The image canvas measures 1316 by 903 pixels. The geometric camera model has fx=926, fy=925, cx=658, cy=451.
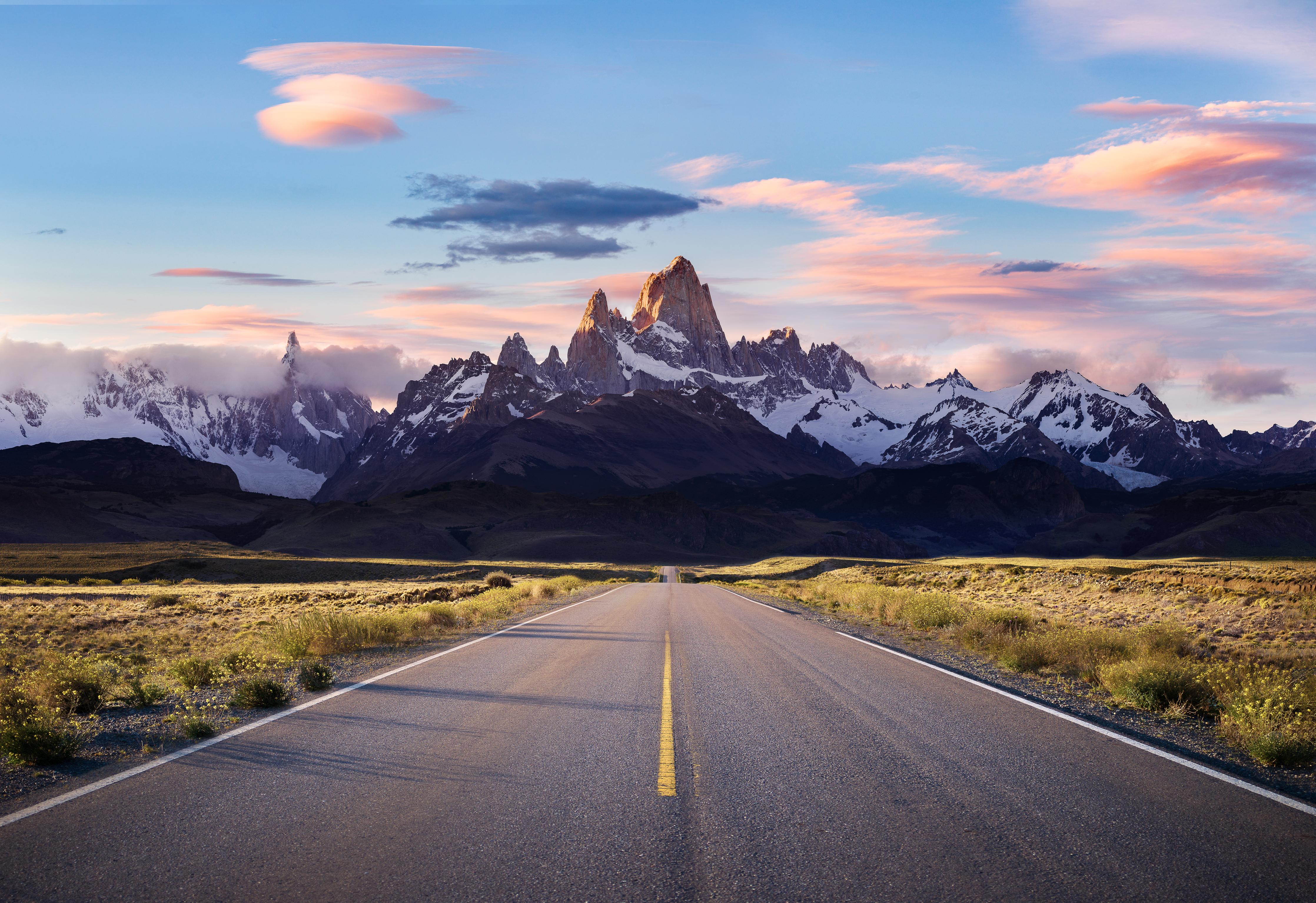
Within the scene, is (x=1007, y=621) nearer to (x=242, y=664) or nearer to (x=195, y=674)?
(x=242, y=664)

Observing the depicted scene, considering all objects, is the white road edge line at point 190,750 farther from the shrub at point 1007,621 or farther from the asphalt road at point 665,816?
the shrub at point 1007,621

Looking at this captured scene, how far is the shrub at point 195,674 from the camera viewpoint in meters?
13.8

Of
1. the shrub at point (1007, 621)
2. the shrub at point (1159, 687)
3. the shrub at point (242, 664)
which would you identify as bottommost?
the shrub at point (242, 664)

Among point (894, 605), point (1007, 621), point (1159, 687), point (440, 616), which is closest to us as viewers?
point (1159, 687)

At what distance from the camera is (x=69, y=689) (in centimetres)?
1130

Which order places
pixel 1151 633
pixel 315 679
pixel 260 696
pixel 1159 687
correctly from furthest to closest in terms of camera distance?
1. pixel 1151 633
2. pixel 315 679
3. pixel 1159 687
4. pixel 260 696

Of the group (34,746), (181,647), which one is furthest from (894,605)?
(34,746)

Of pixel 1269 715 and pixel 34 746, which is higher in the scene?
pixel 1269 715

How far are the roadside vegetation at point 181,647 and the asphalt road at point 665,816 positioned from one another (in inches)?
52.2

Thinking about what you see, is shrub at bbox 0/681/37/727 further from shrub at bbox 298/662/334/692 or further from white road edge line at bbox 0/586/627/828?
shrub at bbox 298/662/334/692

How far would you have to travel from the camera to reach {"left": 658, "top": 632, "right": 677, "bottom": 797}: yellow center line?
25.4 feet

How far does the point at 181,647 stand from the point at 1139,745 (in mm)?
21262

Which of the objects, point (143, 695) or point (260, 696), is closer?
point (260, 696)

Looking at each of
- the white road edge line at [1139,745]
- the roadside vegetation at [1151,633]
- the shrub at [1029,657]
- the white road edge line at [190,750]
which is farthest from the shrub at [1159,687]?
the white road edge line at [190,750]
